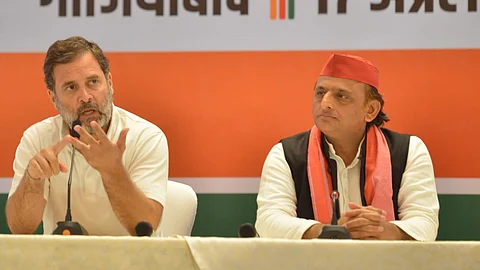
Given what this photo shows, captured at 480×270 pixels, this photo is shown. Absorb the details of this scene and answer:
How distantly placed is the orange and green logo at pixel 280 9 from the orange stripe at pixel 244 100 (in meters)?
0.16

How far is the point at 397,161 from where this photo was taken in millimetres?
2871

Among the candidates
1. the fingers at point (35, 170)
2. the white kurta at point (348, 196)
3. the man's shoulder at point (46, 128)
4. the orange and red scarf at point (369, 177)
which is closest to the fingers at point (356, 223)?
the white kurta at point (348, 196)

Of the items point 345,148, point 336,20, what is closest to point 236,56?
point 336,20

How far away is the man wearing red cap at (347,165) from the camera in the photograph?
276 cm

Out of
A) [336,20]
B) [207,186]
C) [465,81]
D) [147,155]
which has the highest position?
[336,20]

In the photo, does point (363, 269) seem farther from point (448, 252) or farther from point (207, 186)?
point (207, 186)

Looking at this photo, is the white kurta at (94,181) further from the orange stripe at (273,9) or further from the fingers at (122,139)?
the orange stripe at (273,9)

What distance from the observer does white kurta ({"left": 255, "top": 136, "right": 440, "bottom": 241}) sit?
263cm

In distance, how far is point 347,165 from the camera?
2945mm

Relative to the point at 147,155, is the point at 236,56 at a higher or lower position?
higher

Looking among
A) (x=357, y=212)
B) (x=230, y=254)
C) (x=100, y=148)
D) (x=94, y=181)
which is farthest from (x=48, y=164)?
(x=357, y=212)

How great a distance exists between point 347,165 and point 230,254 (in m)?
1.33

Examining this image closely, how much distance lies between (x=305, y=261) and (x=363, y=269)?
13 cm

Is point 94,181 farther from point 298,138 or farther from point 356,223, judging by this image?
point 356,223
